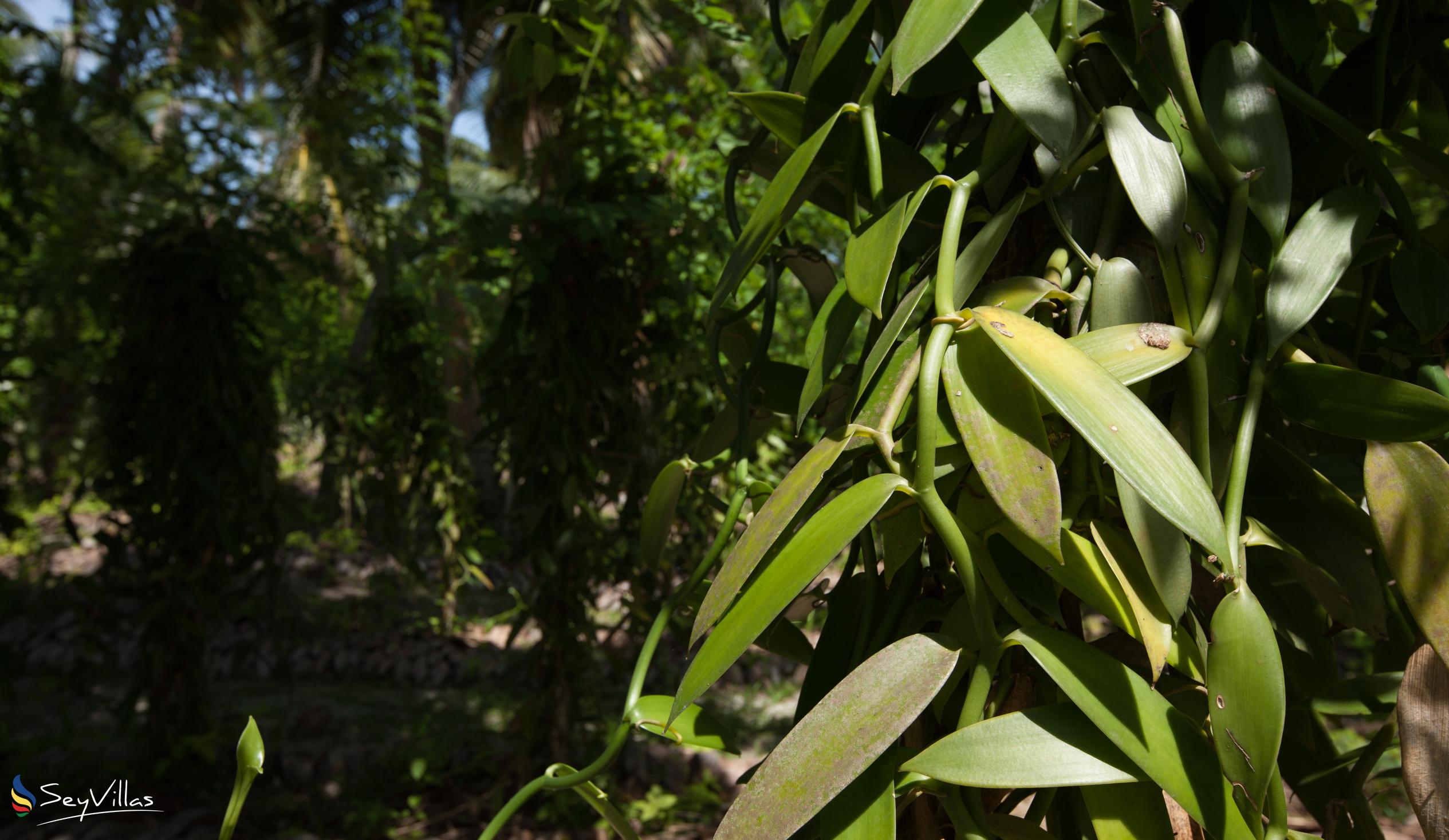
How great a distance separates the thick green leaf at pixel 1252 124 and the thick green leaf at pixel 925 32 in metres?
0.08

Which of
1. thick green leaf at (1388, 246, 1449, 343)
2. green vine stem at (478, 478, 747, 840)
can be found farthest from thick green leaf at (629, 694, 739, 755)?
thick green leaf at (1388, 246, 1449, 343)

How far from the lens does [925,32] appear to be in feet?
0.68

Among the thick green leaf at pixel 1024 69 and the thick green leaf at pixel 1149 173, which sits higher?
the thick green leaf at pixel 1024 69

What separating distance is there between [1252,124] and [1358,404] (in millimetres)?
78

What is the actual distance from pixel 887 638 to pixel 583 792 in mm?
96

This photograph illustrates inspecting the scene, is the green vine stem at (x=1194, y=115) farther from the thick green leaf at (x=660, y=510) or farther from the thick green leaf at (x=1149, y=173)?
the thick green leaf at (x=660, y=510)

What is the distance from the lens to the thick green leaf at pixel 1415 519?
7.1 inches

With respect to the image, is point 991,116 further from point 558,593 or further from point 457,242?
point 457,242

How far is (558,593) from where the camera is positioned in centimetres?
121

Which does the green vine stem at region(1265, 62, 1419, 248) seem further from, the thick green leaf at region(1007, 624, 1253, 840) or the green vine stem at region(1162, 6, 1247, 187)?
the thick green leaf at region(1007, 624, 1253, 840)

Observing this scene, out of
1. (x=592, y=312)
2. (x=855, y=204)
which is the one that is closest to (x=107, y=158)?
(x=592, y=312)

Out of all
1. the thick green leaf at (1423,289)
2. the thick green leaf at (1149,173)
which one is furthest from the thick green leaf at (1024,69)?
the thick green leaf at (1423,289)

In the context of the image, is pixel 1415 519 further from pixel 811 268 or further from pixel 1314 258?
pixel 811 268

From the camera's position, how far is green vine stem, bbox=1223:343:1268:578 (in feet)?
0.61
